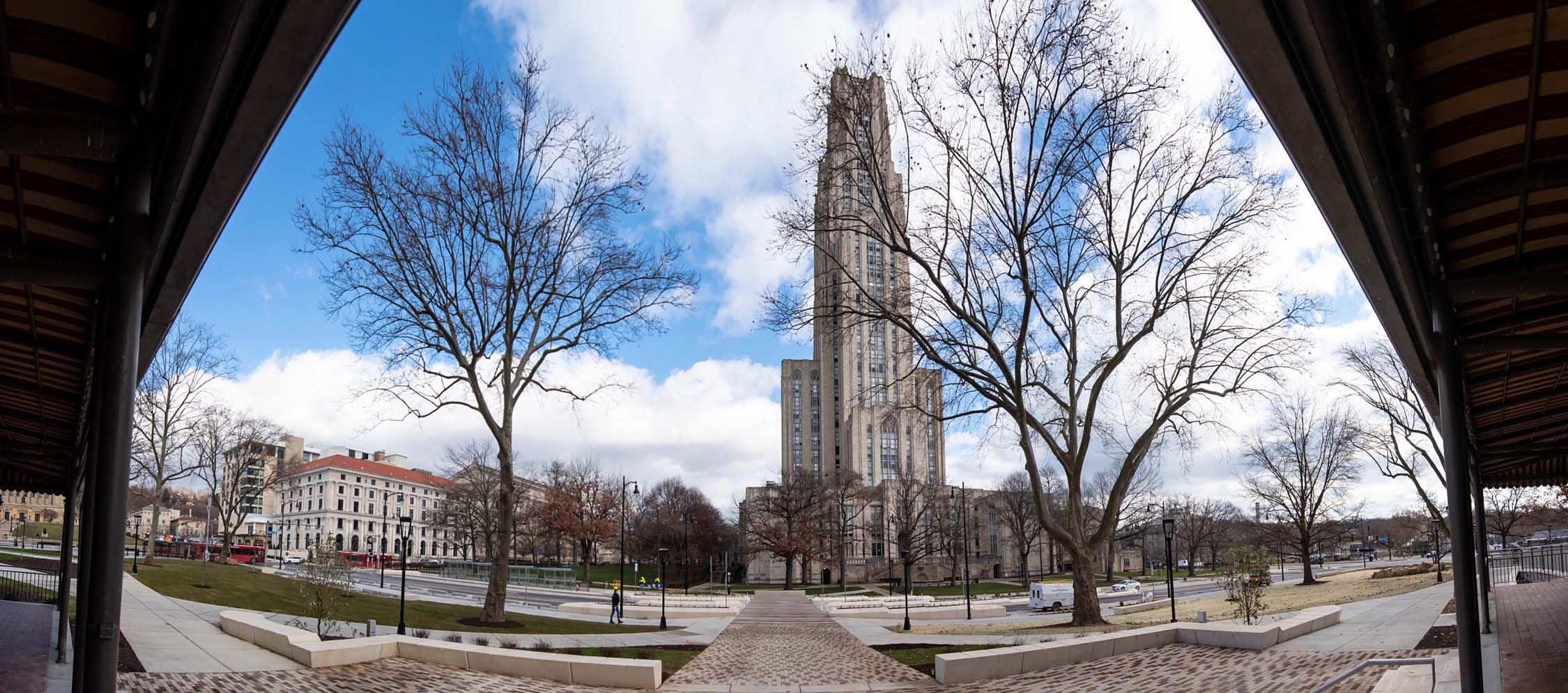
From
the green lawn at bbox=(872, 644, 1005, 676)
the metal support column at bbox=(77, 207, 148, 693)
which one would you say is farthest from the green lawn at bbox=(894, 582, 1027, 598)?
the metal support column at bbox=(77, 207, 148, 693)

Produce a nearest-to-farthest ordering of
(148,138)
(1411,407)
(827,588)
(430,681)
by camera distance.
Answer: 1. (148,138)
2. (430,681)
3. (1411,407)
4. (827,588)

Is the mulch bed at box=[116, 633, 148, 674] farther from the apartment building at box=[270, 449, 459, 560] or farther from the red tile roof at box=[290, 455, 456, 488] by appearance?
the apartment building at box=[270, 449, 459, 560]

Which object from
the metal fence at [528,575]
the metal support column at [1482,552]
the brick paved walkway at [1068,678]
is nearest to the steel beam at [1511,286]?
the metal support column at [1482,552]

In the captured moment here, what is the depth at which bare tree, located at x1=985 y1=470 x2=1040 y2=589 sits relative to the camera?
236 ft

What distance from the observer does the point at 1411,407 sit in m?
40.8

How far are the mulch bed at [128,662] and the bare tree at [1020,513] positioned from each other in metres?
60.8

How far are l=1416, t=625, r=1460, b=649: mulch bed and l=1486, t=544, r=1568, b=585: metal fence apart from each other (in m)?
15.9

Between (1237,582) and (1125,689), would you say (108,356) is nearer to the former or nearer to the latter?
(1125,689)

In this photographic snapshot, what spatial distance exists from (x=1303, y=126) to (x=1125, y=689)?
10280mm

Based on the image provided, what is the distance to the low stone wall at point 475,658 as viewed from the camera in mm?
15281

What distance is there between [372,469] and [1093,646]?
126 metres

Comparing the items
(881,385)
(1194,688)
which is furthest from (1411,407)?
(1194,688)

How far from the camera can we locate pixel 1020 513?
72.7 m

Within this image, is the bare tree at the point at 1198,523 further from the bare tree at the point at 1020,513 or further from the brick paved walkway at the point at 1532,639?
the brick paved walkway at the point at 1532,639
